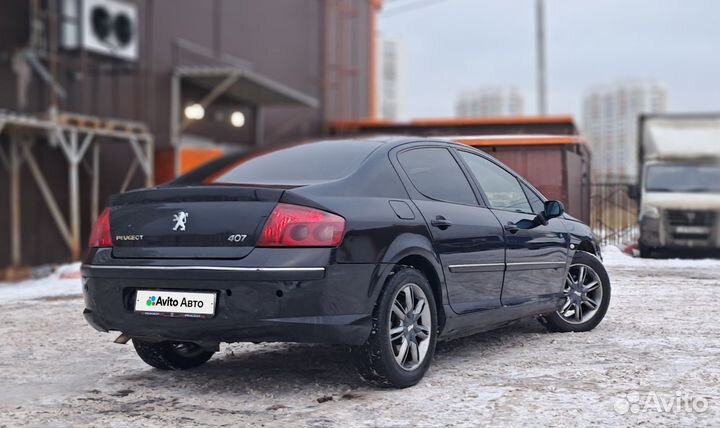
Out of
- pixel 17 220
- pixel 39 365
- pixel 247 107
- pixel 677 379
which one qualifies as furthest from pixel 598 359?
pixel 247 107

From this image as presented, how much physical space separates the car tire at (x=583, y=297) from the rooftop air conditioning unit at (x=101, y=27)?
13.0 metres

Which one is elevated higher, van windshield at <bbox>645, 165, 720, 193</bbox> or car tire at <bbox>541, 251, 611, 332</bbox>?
van windshield at <bbox>645, 165, 720, 193</bbox>

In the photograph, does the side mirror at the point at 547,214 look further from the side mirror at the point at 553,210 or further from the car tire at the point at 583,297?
the car tire at the point at 583,297

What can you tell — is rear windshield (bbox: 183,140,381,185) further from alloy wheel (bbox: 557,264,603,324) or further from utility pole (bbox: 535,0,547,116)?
utility pole (bbox: 535,0,547,116)

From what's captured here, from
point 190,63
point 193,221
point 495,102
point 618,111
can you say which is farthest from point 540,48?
point 495,102

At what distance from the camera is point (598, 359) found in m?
5.59

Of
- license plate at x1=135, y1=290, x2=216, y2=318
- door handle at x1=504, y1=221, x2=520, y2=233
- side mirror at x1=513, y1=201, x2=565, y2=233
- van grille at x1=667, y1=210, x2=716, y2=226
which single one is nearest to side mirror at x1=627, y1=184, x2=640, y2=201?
van grille at x1=667, y1=210, x2=716, y2=226

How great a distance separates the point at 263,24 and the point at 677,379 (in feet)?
77.4

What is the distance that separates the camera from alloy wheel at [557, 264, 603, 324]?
670 cm

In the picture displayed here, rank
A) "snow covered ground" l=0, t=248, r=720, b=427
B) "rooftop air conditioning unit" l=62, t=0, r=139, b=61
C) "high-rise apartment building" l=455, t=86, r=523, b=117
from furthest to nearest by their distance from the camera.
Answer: "high-rise apartment building" l=455, t=86, r=523, b=117, "rooftop air conditioning unit" l=62, t=0, r=139, b=61, "snow covered ground" l=0, t=248, r=720, b=427

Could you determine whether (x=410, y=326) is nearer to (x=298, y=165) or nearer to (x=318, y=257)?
(x=318, y=257)

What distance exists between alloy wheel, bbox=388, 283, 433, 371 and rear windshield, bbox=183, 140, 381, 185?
747 mm

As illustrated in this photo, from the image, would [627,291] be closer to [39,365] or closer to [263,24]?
[39,365]

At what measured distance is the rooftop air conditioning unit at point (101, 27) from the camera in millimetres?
17250
